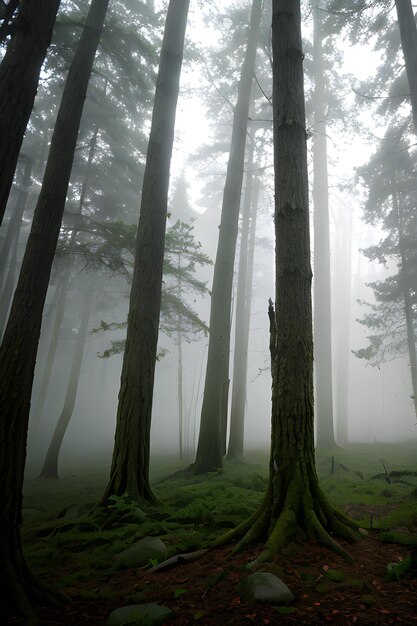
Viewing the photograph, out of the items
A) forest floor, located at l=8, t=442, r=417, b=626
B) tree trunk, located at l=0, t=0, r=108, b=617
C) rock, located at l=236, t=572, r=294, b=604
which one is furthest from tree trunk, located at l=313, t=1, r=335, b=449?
rock, located at l=236, t=572, r=294, b=604

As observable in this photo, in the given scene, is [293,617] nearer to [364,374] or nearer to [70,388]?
[70,388]

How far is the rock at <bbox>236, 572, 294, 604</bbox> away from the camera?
2.45m

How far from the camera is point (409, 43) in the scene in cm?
867

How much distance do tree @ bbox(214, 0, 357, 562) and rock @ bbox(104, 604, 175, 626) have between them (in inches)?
34.8

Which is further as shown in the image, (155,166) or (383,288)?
(383,288)

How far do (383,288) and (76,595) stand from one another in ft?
50.6

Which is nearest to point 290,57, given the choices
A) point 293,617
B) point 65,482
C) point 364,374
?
point 293,617

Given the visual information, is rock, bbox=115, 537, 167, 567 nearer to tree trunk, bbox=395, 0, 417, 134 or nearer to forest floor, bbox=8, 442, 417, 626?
forest floor, bbox=8, 442, 417, 626

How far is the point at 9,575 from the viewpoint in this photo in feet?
9.27

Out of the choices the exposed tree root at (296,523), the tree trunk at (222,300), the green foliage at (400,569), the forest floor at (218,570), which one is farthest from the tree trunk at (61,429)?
the green foliage at (400,569)

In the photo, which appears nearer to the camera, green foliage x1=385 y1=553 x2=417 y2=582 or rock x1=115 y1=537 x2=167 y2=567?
green foliage x1=385 y1=553 x2=417 y2=582

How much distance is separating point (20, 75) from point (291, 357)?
388 centimetres

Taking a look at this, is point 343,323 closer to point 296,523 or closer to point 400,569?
point 296,523

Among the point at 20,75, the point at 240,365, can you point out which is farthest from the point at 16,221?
the point at 20,75
